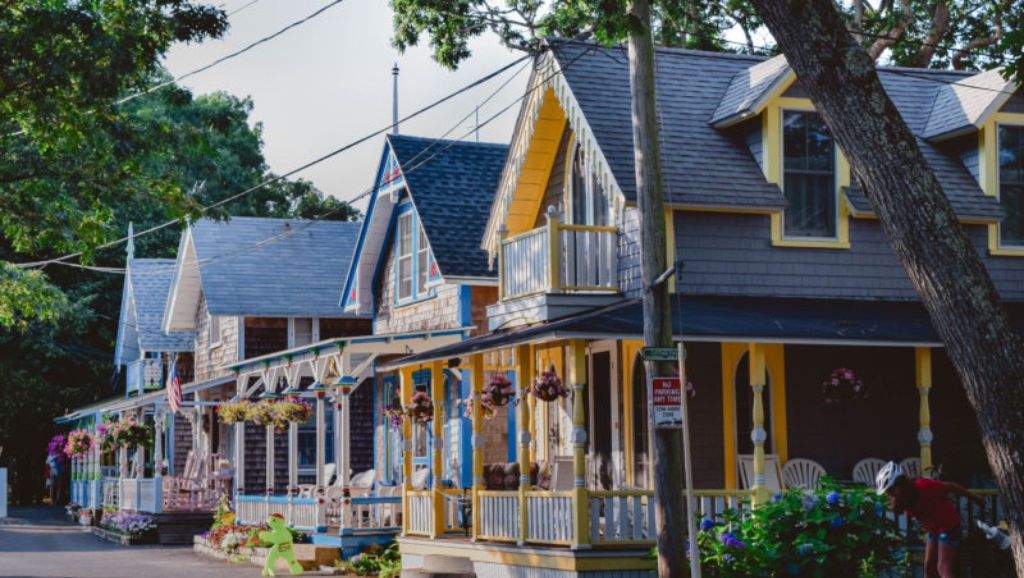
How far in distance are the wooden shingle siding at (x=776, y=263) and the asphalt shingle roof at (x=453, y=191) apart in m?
7.15

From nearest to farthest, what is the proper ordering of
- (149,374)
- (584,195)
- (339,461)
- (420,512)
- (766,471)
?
(766,471)
(420,512)
(584,195)
(339,461)
(149,374)

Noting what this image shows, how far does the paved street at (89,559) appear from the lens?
84.9 ft

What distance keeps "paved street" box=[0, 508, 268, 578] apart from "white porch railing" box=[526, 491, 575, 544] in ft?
23.4

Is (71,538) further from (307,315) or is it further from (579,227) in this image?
(579,227)

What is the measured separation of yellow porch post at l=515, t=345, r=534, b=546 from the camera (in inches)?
784

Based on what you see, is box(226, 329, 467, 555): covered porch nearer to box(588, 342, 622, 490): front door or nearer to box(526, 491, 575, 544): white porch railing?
box(588, 342, 622, 490): front door

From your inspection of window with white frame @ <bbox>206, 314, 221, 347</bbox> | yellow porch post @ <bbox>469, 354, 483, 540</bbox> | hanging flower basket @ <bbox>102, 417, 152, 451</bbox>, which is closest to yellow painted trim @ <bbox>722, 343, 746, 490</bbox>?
yellow porch post @ <bbox>469, 354, 483, 540</bbox>

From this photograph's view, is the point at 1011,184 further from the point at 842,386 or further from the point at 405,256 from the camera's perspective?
the point at 405,256

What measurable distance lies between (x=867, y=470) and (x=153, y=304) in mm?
29156

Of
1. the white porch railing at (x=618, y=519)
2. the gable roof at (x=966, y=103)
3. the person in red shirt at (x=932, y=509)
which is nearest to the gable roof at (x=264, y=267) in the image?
the gable roof at (x=966, y=103)

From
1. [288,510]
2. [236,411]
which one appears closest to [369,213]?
[236,411]

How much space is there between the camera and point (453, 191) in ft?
99.8

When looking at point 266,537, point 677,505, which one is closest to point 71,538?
point 266,537

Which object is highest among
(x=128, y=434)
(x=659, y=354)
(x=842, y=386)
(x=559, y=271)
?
(x=559, y=271)
